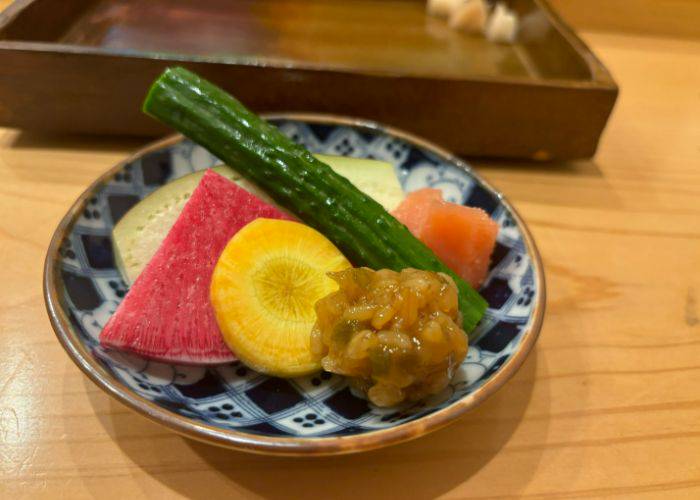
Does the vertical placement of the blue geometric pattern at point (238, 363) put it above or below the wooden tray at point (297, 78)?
below

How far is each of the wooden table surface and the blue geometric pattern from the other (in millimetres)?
78

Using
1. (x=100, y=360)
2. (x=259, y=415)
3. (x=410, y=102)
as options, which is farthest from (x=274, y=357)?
(x=410, y=102)

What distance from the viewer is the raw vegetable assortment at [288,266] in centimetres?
97

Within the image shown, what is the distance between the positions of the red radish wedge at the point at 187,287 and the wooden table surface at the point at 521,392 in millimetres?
146

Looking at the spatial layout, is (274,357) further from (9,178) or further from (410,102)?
(9,178)

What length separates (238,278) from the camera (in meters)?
1.11

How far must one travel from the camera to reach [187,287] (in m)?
1.15

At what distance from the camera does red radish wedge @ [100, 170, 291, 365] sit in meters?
1.07

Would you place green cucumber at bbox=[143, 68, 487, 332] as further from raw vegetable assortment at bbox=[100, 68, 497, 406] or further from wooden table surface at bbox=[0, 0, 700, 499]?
wooden table surface at bbox=[0, 0, 700, 499]

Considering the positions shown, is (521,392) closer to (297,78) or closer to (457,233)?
(457,233)

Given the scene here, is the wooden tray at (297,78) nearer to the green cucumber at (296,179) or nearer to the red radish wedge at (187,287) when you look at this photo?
the green cucumber at (296,179)

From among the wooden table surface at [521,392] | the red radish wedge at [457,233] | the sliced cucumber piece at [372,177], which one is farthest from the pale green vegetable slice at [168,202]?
the wooden table surface at [521,392]

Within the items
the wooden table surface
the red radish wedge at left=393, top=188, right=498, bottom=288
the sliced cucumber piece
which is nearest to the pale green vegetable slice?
the sliced cucumber piece

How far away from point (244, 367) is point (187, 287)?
206 mm
